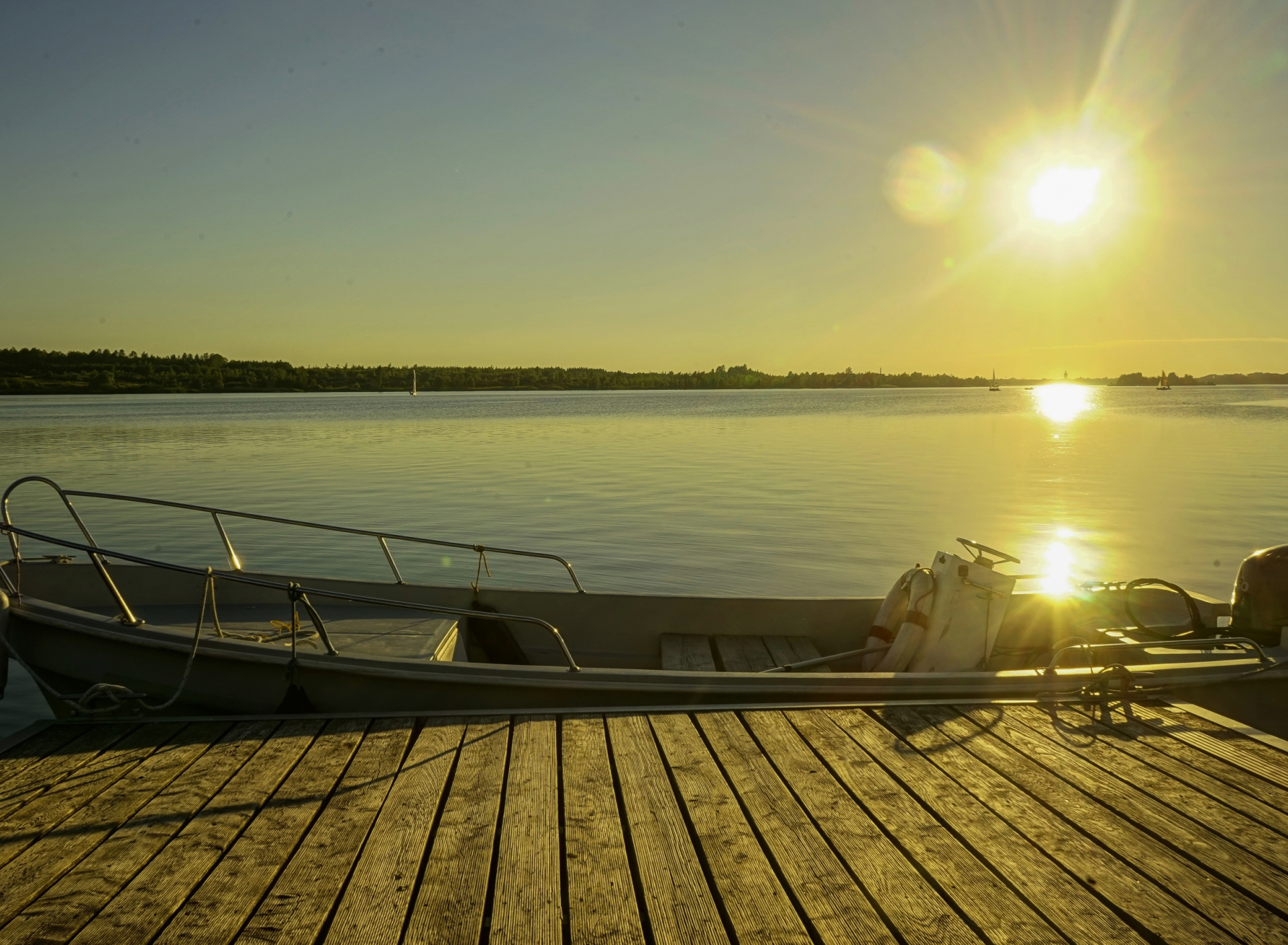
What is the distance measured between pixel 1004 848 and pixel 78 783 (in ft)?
13.0

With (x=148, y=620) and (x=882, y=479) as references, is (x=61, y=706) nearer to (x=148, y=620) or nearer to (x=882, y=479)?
(x=148, y=620)

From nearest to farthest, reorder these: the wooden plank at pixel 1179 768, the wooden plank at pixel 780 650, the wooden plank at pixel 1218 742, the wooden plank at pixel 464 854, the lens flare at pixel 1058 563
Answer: the wooden plank at pixel 464 854 < the wooden plank at pixel 1179 768 < the wooden plank at pixel 1218 742 < the wooden plank at pixel 780 650 < the lens flare at pixel 1058 563

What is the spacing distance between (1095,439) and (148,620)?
4628cm

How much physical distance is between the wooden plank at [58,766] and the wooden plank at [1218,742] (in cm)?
535

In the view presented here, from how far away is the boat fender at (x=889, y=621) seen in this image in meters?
6.38

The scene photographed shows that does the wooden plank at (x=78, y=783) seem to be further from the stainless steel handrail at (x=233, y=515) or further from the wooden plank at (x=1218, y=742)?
the wooden plank at (x=1218, y=742)

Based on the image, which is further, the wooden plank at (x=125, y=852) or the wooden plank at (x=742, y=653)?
the wooden plank at (x=742, y=653)

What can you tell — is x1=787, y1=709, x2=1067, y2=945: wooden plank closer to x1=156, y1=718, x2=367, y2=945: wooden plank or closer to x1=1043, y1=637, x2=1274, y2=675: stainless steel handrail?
x1=1043, y1=637, x2=1274, y2=675: stainless steel handrail

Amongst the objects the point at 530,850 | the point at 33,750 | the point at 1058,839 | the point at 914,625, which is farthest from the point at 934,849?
the point at 33,750

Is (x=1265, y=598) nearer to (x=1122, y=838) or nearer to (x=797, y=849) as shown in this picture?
(x=1122, y=838)

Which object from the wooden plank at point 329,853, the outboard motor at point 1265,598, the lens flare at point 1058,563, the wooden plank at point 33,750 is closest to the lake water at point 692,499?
the lens flare at point 1058,563

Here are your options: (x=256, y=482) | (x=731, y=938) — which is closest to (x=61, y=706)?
(x=731, y=938)

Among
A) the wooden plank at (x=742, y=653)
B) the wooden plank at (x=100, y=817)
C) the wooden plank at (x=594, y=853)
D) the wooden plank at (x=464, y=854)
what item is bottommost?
the wooden plank at (x=742, y=653)

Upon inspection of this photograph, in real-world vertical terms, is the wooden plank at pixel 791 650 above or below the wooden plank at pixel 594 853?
below
